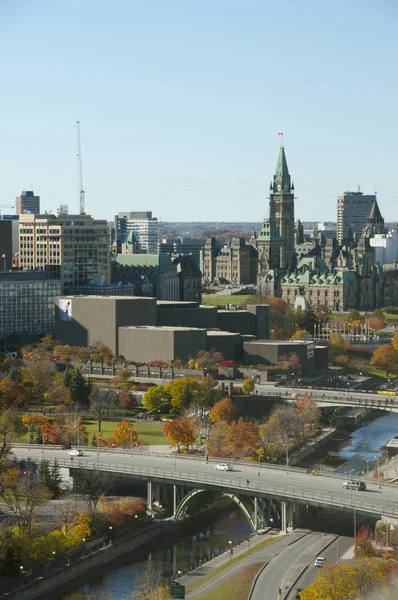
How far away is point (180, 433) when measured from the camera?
99.2 m

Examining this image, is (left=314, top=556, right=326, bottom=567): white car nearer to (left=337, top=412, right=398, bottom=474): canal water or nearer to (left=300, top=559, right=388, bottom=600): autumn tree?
(left=300, top=559, right=388, bottom=600): autumn tree

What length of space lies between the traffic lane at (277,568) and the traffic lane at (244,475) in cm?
330

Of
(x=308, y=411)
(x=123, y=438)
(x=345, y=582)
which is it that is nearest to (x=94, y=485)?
(x=123, y=438)

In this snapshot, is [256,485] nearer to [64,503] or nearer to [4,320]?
[64,503]

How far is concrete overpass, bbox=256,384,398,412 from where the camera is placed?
11594cm

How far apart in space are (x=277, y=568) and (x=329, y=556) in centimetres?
328

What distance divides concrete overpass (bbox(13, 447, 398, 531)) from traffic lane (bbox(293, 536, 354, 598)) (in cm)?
198

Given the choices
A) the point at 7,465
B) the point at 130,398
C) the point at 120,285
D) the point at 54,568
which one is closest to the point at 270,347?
the point at 130,398

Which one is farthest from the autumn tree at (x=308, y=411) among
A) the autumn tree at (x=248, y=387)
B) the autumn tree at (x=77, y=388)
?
the autumn tree at (x=77, y=388)

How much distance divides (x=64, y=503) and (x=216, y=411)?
30.0 m

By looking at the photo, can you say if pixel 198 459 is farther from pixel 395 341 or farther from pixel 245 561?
pixel 395 341

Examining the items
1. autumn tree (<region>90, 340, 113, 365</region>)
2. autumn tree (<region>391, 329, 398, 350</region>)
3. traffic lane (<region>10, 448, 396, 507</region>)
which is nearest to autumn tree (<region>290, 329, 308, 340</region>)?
autumn tree (<region>391, 329, 398, 350</region>)

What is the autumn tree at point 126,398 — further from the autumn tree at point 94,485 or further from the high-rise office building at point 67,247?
the high-rise office building at point 67,247

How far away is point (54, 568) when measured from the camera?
241 feet
